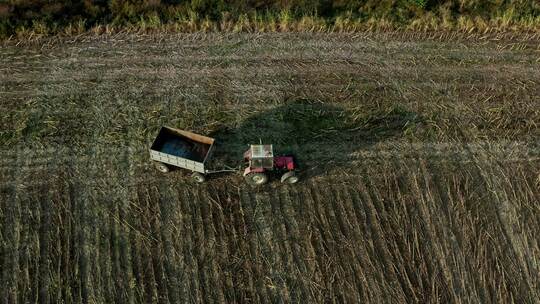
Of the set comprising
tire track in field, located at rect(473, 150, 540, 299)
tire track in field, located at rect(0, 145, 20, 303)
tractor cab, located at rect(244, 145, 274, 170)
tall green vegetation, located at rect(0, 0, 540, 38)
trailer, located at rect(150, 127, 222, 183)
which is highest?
tall green vegetation, located at rect(0, 0, 540, 38)

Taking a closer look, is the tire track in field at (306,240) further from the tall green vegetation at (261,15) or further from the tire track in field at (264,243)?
the tall green vegetation at (261,15)

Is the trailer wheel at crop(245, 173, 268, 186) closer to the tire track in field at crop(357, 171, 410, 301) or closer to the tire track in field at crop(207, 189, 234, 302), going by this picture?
the tire track in field at crop(207, 189, 234, 302)

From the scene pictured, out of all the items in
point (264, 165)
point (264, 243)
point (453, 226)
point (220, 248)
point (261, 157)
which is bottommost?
point (220, 248)

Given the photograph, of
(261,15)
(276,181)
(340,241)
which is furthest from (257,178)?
(261,15)

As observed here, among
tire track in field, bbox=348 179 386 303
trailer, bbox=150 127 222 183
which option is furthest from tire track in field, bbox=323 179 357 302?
trailer, bbox=150 127 222 183

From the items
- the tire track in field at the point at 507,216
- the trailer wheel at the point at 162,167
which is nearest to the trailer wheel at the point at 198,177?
the trailer wheel at the point at 162,167

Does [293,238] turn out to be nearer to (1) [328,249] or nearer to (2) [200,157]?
(1) [328,249]

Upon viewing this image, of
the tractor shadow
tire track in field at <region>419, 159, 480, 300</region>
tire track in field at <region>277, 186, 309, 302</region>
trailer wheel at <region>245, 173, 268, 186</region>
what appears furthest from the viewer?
the tractor shadow
